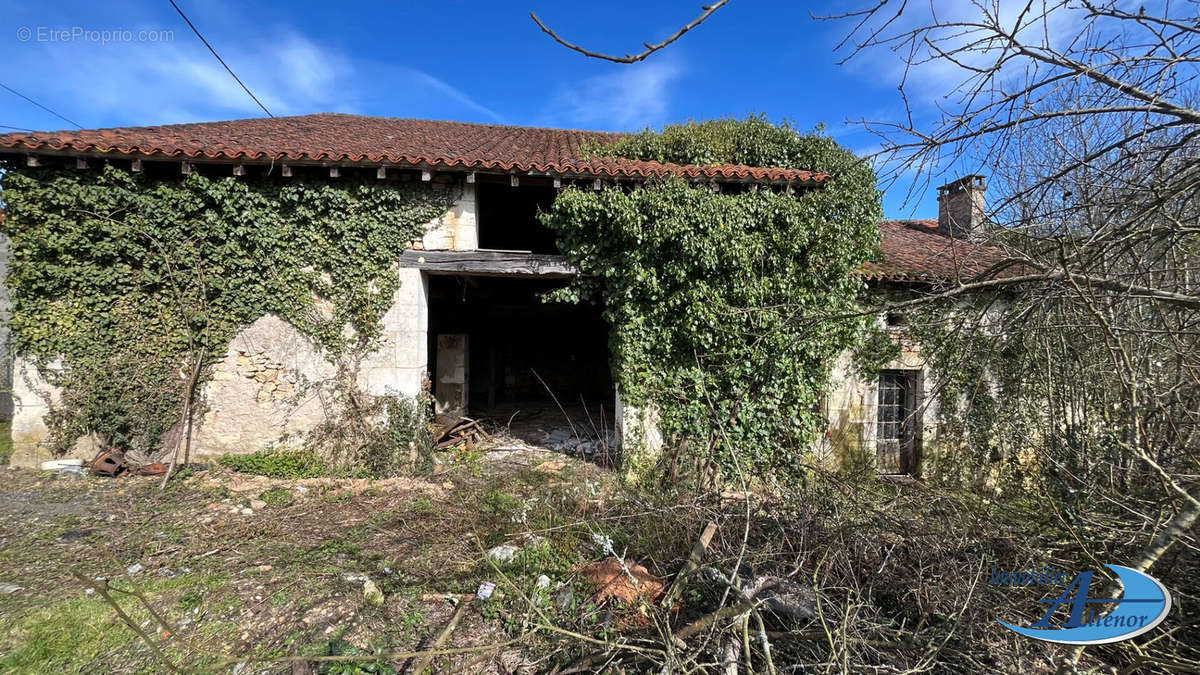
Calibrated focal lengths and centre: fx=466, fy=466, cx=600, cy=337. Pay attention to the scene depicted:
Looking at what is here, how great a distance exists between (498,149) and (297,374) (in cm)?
421

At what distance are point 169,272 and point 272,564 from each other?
4.20m

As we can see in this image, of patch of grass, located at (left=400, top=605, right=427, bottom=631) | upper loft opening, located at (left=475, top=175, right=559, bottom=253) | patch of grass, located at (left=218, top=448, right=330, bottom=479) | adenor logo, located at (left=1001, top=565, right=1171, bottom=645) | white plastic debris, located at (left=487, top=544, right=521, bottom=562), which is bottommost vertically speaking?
patch of grass, located at (left=400, top=605, right=427, bottom=631)

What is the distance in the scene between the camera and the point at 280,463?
19.2 feet

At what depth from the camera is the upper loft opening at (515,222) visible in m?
7.70

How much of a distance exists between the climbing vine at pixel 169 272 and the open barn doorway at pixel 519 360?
83.7 inches

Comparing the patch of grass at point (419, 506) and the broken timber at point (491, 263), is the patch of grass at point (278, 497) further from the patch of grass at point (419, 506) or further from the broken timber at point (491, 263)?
the broken timber at point (491, 263)

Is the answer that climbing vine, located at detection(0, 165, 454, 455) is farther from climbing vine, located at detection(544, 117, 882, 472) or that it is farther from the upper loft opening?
climbing vine, located at detection(544, 117, 882, 472)

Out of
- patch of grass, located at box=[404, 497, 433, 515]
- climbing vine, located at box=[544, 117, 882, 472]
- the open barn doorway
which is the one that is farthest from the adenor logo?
the open barn doorway

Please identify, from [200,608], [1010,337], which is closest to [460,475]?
[200,608]

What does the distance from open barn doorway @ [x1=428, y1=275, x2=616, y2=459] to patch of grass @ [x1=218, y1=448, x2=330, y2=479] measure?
2850 mm

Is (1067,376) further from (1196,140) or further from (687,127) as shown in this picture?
(687,127)

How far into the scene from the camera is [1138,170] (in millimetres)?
2500

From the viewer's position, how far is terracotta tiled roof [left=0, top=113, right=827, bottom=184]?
533 cm

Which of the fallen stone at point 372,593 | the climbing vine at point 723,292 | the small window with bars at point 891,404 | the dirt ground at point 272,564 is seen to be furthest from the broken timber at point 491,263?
the small window with bars at point 891,404
